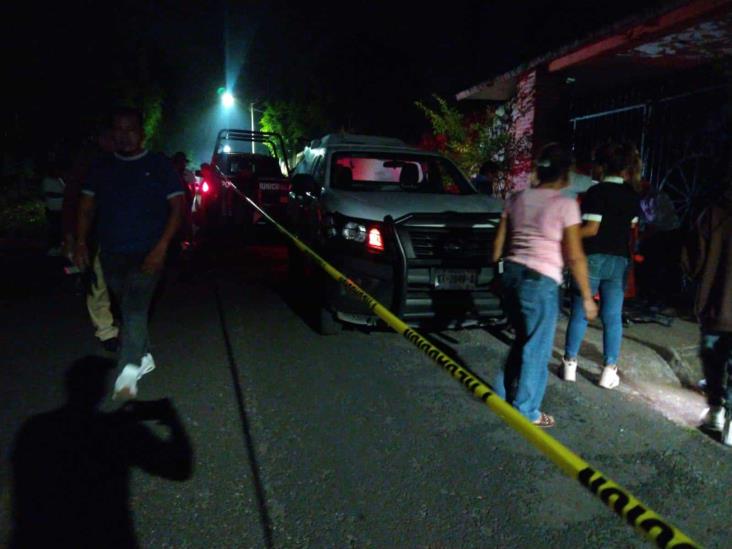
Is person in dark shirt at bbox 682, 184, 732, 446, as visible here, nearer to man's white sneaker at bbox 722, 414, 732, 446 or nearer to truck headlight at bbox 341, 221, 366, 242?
man's white sneaker at bbox 722, 414, 732, 446

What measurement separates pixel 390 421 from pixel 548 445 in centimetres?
223

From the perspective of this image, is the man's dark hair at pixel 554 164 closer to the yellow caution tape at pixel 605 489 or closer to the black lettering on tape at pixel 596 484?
the yellow caution tape at pixel 605 489

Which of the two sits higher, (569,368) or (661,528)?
(661,528)

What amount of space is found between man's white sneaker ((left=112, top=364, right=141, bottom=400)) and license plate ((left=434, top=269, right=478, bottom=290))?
249 centimetres

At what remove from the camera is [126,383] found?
3.98 metres

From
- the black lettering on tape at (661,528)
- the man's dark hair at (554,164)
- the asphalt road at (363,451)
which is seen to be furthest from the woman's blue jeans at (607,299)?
the black lettering on tape at (661,528)

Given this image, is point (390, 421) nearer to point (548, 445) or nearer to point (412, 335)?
point (412, 335)

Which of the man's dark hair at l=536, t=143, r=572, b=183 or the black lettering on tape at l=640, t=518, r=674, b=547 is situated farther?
the man's dark hair at l=536, t=143, r=572, b=183

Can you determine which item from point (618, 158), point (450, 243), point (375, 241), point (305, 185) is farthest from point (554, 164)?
point (305, 185)

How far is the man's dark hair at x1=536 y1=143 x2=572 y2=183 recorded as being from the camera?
3559 millimetres

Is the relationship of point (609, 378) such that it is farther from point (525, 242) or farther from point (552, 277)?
point (525, 242)

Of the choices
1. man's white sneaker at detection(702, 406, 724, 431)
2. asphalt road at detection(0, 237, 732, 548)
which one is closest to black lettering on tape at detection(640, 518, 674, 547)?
asphalt road at detection(0, 237, 732, 548)

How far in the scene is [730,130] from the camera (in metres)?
6.79

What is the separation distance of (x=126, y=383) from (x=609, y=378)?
144 inches
